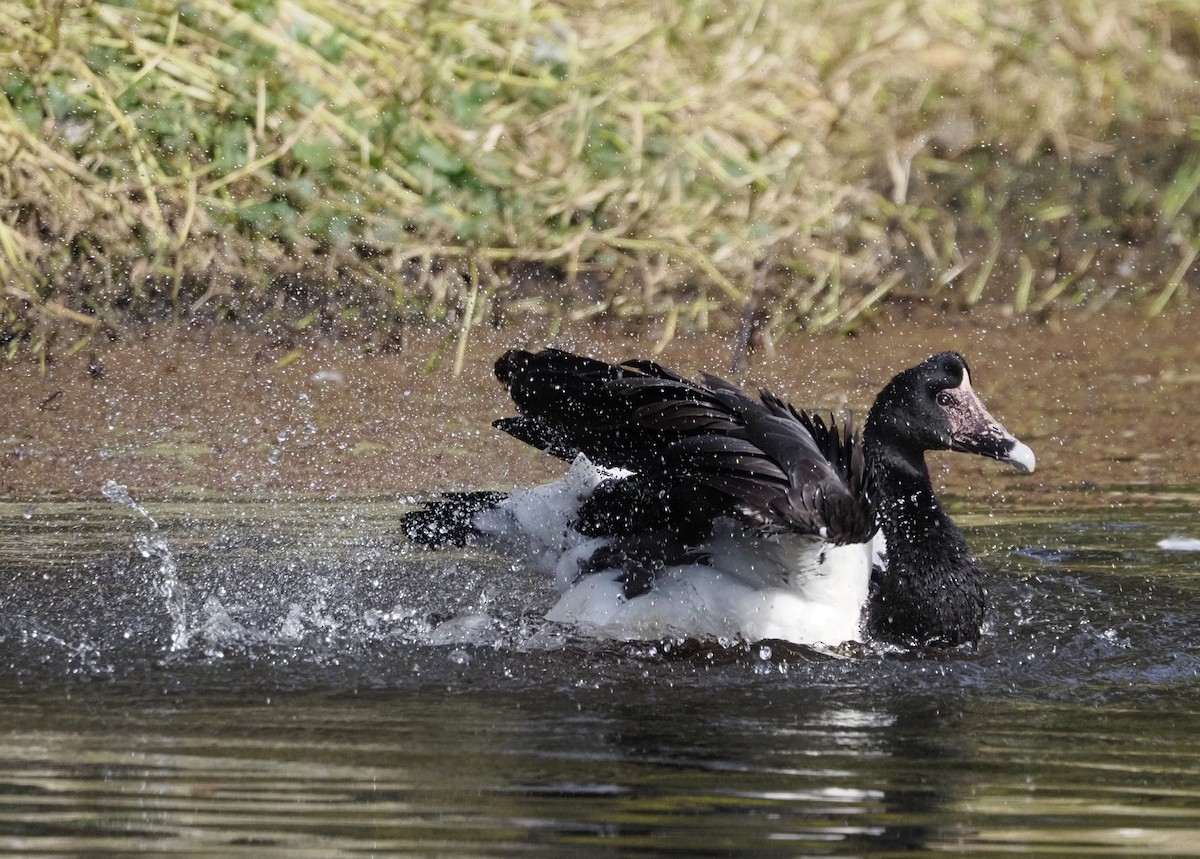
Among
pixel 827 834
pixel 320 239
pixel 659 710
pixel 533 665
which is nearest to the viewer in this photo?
pixel 827 834

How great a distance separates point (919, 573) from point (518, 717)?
1.36 m

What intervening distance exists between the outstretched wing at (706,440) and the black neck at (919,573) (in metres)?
0.22

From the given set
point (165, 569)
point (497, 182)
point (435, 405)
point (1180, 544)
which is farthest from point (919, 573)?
point (497, 182)

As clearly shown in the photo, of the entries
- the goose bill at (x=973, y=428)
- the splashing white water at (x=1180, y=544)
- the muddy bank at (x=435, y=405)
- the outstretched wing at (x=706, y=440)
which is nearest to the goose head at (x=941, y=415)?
the goose bill at (x=973, y=428)

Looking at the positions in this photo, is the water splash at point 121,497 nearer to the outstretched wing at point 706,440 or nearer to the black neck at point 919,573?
the outstretched wing at point 706,440

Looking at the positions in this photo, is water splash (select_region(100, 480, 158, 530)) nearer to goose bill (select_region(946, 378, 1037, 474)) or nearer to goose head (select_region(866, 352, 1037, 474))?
goose head (select_region(866, 352, 1037, 474))

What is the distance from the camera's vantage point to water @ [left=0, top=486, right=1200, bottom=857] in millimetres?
3182

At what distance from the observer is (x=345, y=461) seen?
6.86 m

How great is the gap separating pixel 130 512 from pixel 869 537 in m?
2.53

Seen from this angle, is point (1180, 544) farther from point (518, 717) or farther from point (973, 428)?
point (518, 717)

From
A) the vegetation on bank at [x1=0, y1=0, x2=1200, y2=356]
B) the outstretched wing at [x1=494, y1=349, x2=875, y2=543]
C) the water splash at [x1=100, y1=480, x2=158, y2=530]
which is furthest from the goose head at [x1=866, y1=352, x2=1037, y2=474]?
the vegetation on bank at [x1=0, y1=0, x2=1200, y2=356]

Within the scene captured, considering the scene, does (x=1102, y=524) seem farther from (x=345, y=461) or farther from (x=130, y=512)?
(x=130, y=512)

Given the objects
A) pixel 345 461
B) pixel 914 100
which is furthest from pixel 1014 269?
pixel 345 461

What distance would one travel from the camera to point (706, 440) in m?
4.50
